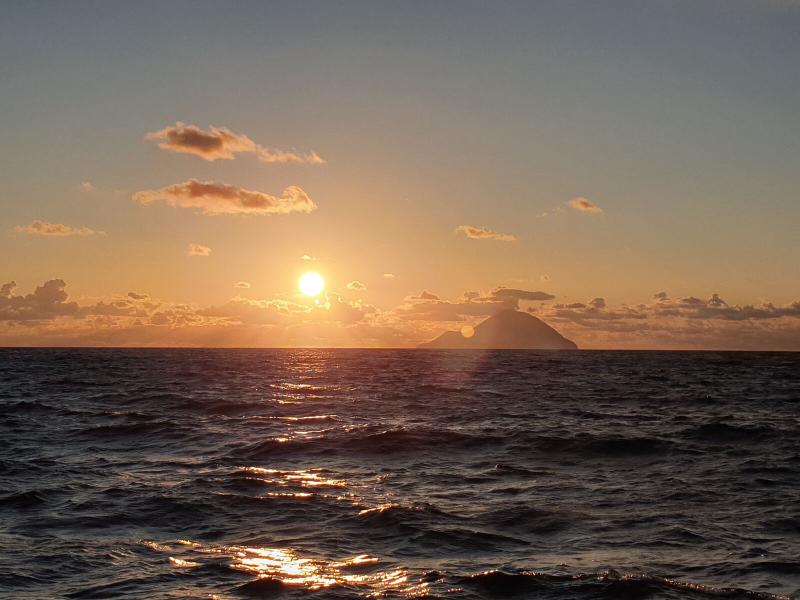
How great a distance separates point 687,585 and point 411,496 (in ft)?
29.5

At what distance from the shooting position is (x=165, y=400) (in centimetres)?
5119

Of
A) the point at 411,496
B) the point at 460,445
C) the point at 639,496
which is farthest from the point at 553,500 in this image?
the point at 460,445

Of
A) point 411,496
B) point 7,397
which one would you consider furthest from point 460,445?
point 7,397

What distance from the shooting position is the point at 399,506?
1867cm

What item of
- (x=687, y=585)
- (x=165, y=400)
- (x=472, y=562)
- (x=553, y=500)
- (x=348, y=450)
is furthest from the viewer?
(x=165, y=400)

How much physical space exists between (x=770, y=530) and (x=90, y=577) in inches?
582

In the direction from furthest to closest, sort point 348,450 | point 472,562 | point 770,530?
point 348,450 < point 770,530 < point 472,562

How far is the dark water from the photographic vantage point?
43.1ft

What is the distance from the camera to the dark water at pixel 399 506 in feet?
43.1

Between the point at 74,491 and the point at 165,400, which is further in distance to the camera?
the point at 165,400

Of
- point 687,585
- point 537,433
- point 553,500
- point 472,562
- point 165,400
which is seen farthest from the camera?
point 165,400

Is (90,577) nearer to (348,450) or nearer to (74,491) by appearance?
(74,491)

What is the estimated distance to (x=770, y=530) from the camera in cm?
1673

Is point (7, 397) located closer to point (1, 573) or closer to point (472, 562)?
point (1, 573)
